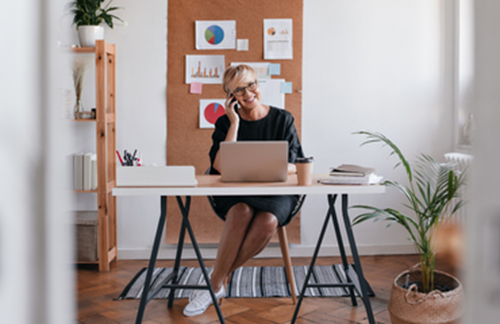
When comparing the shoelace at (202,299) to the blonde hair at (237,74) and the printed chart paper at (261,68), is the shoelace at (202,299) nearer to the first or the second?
the blonde hair at (237,74)

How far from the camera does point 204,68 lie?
11.5 feet

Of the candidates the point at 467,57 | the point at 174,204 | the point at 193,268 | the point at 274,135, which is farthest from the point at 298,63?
the point at 467,57

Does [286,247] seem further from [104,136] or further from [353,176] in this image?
[104,136]

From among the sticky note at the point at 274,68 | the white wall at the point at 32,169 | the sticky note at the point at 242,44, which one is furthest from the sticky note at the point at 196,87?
the white wall at the point at 32,169

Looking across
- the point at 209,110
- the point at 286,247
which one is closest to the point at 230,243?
the point at 286,247

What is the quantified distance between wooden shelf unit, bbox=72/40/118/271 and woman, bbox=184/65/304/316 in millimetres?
992

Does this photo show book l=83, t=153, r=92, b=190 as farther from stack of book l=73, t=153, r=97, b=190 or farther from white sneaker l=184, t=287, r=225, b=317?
white sneaker l=184, t=287, r=225, b=317

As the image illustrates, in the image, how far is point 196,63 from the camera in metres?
3.50

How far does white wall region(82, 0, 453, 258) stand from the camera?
138 inches

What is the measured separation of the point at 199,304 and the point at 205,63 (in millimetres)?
1884

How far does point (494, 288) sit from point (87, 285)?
2997 mm

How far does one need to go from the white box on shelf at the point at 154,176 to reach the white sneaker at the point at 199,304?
78 centimetres

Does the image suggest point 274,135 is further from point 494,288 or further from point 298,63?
point 494,288

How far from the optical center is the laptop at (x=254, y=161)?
1.89 metres
